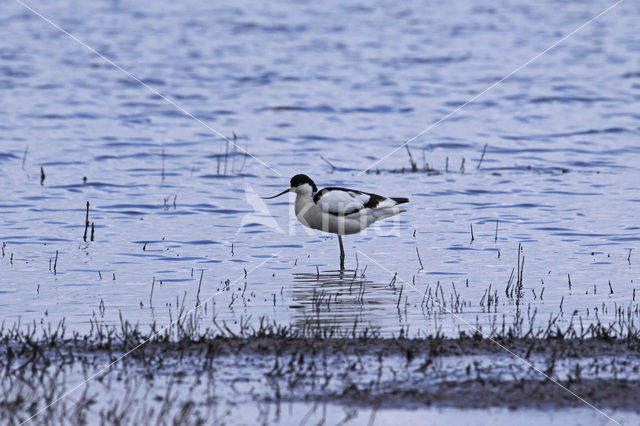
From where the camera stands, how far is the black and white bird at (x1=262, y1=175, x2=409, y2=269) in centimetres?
1312

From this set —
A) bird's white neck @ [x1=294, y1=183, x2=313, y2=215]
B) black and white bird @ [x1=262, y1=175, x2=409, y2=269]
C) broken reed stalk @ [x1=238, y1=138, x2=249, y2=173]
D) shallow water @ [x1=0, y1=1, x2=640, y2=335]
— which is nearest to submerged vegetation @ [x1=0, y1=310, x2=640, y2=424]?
shallow water @ [x1=0, y1=1, x2=640, y2=335]

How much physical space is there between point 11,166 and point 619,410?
16.4m

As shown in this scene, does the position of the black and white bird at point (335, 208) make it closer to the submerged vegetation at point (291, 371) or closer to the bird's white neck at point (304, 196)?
the bird's white neck at point (304, 196)

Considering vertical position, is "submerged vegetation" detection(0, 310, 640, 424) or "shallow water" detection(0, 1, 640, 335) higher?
"shallow water" detection(0, 1, 640, 335)

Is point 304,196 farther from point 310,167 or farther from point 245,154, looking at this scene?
point 245,154

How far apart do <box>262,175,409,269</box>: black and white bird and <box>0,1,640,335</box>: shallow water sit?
566mm

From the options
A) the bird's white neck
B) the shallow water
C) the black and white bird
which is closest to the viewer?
the shallow water

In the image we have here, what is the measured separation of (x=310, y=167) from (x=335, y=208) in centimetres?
820

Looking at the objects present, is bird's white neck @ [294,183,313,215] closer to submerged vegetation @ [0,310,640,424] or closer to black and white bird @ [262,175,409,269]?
black and white bird @ [262,175,409,269]

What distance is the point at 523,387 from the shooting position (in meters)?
7.20

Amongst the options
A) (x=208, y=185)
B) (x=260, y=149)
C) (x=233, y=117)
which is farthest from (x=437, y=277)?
Result: (x=233, y=117)

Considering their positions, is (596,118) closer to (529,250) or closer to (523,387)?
(529,250)

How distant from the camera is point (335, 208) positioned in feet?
43.0

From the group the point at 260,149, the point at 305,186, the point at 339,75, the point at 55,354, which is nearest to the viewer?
the point at 55,354
